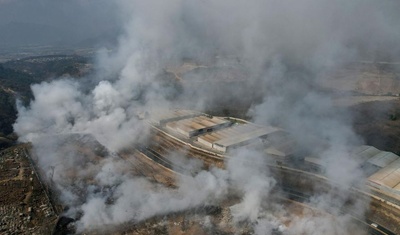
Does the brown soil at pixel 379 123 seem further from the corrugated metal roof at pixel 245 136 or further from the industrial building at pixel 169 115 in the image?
the industrial building at pixel 169 115

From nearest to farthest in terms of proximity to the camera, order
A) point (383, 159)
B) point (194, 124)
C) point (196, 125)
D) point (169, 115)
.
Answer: point (383, 159)
point (196, 125)
point (194, 124)
point (169, 115)

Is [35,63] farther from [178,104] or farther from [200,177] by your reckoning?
[200,177]

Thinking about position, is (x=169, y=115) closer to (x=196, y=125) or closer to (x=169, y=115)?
(x=169, y=115)

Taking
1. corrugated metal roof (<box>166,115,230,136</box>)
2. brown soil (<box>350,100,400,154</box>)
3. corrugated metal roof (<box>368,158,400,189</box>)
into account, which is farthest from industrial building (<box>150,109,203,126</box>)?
corrugated metal roof (<box>368,158,400,189</box>)

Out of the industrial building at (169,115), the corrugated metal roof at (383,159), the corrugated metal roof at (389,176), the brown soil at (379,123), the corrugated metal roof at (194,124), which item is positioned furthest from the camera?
the industrial building at (169,115)

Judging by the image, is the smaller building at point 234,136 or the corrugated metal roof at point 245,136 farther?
the corrugated metal roof at point 245,136

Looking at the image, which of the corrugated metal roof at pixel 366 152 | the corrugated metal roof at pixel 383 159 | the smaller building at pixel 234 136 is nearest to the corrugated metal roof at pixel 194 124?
the smaller building at pixel 234 136

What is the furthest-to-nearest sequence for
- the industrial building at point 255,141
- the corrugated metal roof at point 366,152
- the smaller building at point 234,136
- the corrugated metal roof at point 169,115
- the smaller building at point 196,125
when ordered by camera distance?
the corrugated metal roof at point 169,115, the smaller building at point 196,125, the smaller building at point 234,136, the corrugated metal roof at point 366,152, the industrial building at point 255,141

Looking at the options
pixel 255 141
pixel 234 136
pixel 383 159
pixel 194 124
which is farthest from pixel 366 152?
pixel 194 124

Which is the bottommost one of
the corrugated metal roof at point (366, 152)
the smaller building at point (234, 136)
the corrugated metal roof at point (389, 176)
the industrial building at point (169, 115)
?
the industrial building at point (169, 115)

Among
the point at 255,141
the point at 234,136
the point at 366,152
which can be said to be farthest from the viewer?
the point at 234,136

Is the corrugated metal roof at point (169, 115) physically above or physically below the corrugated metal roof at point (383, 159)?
below

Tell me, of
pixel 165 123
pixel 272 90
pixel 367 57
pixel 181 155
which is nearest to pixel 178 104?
pixel 165 123
